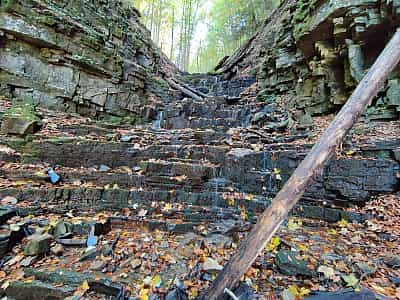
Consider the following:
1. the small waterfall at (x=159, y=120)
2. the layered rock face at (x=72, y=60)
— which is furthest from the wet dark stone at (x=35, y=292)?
the small waterfall at (x=159, y=120)

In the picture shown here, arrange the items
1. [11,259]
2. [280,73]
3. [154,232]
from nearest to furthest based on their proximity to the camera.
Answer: [11,259] < [154,232] < [280,73]

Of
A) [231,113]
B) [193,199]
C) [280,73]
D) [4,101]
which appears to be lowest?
[193,199]

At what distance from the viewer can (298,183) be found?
210 centimetres

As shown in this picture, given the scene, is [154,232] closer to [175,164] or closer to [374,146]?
[175,164]

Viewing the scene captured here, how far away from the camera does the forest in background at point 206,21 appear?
71.6 ft

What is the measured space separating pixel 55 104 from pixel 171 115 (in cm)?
476

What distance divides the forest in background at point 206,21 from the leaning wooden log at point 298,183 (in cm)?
2094

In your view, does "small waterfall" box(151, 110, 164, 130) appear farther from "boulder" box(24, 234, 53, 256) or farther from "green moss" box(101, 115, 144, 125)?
"boulder" box(24, 234, 53, 256)

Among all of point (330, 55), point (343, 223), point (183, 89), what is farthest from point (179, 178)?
point (183, 89)

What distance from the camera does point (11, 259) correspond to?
9.07 ft

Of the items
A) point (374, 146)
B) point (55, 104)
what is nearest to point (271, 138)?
point (374, 146)

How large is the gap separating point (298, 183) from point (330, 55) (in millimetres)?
7008

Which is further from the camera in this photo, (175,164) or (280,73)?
(280,73)

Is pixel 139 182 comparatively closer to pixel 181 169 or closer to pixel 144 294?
pixel 181 169
